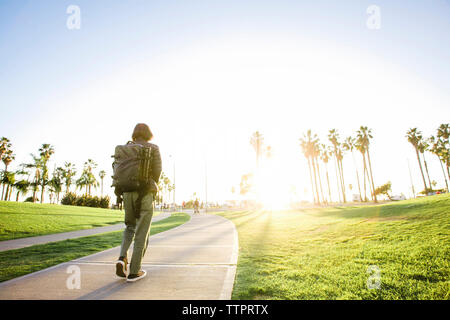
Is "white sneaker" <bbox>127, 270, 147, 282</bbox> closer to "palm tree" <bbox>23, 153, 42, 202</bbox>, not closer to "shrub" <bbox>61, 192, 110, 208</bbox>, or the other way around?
"shrub" <bbox>61, 192, 110, 208</bbox>

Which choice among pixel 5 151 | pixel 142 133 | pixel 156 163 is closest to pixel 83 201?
pixel 5 151

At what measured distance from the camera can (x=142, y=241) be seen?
3230 mm

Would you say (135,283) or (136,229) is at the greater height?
(136,229)

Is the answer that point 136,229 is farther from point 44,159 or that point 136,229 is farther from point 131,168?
point 44,159

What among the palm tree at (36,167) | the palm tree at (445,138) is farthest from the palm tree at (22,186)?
the palm tree at (445,138)

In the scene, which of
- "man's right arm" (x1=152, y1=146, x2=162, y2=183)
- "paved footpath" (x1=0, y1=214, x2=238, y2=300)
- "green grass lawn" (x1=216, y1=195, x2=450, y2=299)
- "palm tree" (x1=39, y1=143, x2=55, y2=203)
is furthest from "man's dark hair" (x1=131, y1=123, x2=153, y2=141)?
"palm tree" (x1=39, y1=143, x2=55, y2=203)

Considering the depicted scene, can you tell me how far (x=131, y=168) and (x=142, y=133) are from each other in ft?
2.49

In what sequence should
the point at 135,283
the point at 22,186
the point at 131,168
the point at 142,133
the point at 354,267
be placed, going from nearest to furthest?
the point at 135,283, the point at 131,168, the point at 354,267, the point at 142,133, the point at 22,186

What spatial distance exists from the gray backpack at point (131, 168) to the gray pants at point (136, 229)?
16cm

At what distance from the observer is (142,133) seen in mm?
3709

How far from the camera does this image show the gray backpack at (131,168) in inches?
126

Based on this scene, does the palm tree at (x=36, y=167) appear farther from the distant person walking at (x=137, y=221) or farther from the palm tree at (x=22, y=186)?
the distant person walking at (x=137, y=221)

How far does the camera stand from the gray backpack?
321cm
